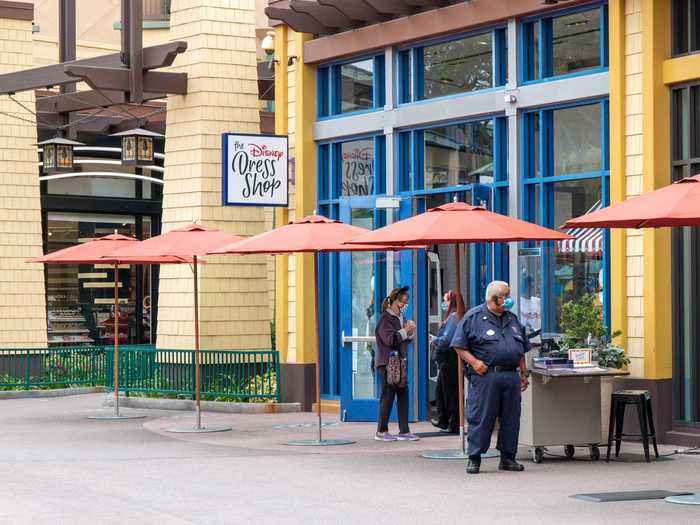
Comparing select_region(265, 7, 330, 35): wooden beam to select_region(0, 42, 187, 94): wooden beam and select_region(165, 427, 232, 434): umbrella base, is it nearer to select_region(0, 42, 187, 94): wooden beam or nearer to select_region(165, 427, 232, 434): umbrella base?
select_region(0, 42, 187, 94): wooden beam

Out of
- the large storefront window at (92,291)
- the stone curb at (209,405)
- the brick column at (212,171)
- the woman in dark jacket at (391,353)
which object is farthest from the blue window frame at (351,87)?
the large storefront window at (92,291)

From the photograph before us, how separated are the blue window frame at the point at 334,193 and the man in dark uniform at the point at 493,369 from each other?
693 centimetres

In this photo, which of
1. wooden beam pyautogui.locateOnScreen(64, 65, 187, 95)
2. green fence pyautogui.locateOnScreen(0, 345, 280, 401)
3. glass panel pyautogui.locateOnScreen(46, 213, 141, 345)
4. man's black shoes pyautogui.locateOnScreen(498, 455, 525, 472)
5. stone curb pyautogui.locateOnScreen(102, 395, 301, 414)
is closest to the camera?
man's black shoes pyautogui.locateOnScreen(498, 455, 525, 472)

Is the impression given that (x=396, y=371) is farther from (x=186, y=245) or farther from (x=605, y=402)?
(x=186, y=245)

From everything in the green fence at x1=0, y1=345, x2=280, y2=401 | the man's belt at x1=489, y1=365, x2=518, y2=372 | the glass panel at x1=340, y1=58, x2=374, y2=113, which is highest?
the glass panel at x1=340, y1=58, x2=374, y2=113

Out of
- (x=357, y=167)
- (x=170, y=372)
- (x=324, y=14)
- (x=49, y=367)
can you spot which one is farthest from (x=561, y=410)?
(x=49, y=367)

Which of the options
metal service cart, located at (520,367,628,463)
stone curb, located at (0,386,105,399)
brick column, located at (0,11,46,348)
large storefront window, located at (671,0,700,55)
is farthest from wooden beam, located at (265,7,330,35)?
stone curb, located at (0,386,105,399)

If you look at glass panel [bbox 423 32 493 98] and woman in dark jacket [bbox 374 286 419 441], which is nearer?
woman in dark jacket [bbox 374 286 419 441]

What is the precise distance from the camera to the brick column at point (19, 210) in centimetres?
2641

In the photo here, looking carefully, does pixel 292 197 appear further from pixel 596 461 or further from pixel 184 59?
pixel 596 461

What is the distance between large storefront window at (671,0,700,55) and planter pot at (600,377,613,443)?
12.7 feet

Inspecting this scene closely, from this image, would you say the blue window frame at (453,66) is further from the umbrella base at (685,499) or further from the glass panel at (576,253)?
the umbrella base at (685,499)

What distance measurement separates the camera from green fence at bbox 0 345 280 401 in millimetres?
21562

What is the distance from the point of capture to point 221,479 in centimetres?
1323
